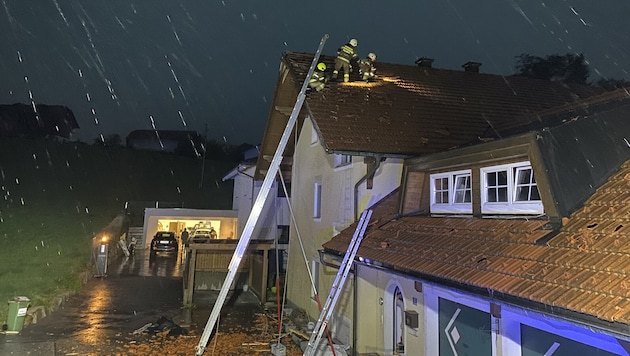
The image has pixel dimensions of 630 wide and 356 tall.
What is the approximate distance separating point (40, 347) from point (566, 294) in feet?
36.9

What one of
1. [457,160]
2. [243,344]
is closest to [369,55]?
[457,160]

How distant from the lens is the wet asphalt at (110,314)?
33.9 ft

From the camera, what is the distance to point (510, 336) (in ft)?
18.0

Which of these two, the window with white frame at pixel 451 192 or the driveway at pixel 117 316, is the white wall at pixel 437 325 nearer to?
the window with white frame at pixel 451 192

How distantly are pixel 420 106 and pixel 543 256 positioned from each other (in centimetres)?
684

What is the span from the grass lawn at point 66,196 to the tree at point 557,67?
89.5 ft

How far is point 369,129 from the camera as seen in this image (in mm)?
9273

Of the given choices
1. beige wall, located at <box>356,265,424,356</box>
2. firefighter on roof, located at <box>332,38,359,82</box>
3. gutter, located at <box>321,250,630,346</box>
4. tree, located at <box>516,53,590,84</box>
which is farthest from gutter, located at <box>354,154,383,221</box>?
tree, located at <box>516,53,590,84</box>

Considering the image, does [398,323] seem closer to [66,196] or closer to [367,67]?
[367,67]

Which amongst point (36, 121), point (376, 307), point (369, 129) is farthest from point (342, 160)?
point (36, 121)

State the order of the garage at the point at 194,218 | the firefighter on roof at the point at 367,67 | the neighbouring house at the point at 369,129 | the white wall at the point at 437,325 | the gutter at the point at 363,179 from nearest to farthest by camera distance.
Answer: the white wall at the point at 437,325, the gutter at the point at 363,179, the neighbouring house at the point at 369,129, the firefighter on roof at the point at 367,67, the garage at the point at 194,218

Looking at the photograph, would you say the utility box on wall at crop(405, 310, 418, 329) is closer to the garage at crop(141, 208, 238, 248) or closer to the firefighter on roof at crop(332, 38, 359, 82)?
the firefighter on roof at crop(332, 38, 359, 82)

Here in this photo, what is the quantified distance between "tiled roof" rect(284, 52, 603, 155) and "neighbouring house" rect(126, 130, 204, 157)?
68865 mm

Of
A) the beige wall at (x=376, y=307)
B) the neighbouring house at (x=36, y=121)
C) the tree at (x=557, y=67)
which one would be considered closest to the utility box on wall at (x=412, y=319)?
the beige wall at (x=376, y=307)
